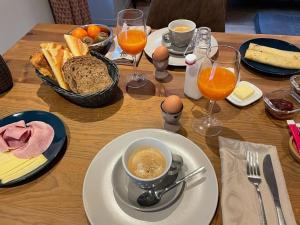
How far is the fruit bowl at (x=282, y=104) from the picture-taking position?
832 mm

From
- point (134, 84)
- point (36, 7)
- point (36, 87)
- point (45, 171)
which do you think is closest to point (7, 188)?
point (45, 171)

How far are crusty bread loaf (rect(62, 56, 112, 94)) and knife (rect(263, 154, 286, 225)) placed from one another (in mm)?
531

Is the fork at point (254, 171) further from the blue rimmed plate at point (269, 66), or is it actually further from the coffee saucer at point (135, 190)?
the blue rimmed plate at point (269, 66)

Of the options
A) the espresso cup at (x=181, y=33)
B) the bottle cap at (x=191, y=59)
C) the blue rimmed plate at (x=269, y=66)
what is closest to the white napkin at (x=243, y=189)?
the bottle cap at (x=191, y=59)

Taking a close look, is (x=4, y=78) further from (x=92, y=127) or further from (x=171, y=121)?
(x=171, y=121)

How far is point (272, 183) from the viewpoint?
66 cm

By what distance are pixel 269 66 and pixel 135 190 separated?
2.35 ft

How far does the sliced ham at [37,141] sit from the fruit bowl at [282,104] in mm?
682

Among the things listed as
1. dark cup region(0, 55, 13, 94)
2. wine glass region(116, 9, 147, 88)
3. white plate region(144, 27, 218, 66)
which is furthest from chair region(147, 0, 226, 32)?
dark cup region(0, 55, 13, 94)

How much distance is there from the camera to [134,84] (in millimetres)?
998

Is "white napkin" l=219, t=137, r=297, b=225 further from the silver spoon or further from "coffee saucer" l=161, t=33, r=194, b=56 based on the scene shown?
"coffee saucer" l=161, t=33, r=194, b=56

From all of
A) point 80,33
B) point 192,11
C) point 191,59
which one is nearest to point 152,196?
point 191,59

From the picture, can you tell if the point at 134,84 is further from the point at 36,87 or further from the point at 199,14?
the point at 199,14

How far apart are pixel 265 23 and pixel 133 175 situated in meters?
2.27
